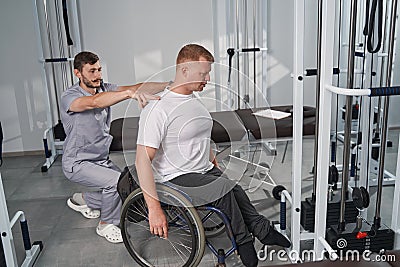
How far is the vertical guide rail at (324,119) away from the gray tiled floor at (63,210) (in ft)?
1.25

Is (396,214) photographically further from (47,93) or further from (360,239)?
(47,93)

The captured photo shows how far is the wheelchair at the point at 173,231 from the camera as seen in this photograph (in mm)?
1891

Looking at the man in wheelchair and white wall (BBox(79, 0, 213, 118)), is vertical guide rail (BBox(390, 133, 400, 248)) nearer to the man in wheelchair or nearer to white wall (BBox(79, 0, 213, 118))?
the man in wheelchair

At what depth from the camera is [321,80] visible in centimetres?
175

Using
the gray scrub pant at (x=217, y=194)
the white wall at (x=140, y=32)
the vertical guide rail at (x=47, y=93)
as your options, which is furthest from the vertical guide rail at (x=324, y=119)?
the vertical guide rail at (x=47, y=93)

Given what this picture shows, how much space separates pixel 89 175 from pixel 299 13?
4.79ft

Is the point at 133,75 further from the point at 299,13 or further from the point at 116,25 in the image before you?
the point at 299,13

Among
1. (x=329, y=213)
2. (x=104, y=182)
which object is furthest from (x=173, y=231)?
(x=329, y=213)

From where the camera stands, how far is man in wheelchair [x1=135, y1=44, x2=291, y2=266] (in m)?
1.88

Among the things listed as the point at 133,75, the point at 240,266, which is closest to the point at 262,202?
the point at 240,266

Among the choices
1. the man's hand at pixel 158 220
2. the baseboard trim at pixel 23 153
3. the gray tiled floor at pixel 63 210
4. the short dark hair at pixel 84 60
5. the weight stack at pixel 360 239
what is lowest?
the gray tiled floor at pixel 63 210

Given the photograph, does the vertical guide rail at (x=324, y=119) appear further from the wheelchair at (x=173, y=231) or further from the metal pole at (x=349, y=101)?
the wheelchair at (x=173, y=231)

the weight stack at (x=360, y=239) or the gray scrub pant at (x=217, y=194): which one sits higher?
the gray scrub pant at (x=217, y=194)

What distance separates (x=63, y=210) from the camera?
2.84 m
